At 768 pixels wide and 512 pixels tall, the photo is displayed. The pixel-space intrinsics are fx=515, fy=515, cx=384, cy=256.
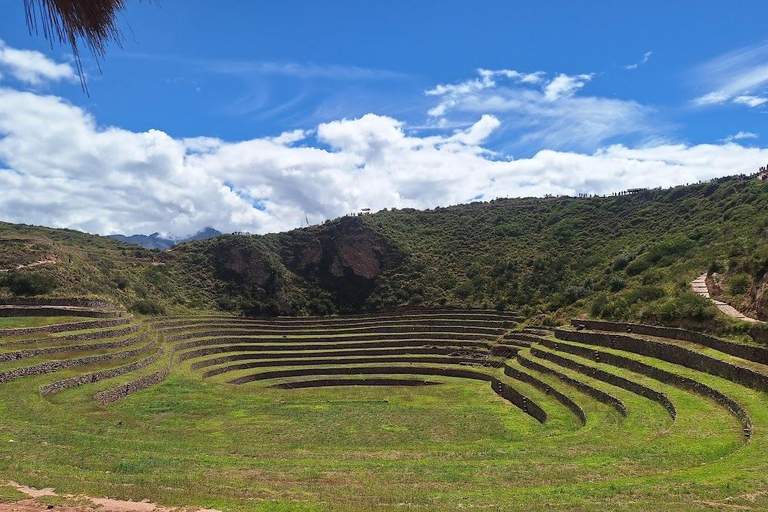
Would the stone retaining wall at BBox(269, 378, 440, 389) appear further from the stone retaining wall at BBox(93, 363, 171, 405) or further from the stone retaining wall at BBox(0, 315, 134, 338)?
the stone retaining wall at BBox(0, 315, 134, 338)

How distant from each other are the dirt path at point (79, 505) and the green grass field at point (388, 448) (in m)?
0.23

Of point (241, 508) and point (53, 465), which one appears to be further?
point (53, 465)

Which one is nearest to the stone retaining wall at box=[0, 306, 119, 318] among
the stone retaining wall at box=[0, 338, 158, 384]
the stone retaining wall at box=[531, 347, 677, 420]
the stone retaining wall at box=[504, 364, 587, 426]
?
the stone retaining wall at box=[0, 338, 158, 384]

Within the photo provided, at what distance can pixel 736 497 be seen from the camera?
7383 millimetres

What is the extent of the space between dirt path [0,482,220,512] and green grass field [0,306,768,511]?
226mm

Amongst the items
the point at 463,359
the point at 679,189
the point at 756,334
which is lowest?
the point at 463,359

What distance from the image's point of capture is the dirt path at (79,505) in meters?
6.73

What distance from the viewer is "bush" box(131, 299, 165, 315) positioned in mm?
38656

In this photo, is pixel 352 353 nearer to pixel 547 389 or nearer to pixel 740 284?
pixel 547 389

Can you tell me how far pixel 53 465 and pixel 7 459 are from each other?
0.91 m

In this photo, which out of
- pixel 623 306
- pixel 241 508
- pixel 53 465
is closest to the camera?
pixel 241 508

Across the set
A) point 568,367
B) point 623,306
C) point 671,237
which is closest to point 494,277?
point 671,237

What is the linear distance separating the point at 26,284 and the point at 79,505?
30.6 metres

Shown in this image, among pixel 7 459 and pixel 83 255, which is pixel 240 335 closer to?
pixel 83 255
